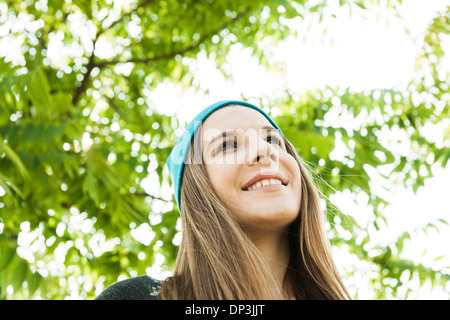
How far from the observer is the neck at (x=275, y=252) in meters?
1.13

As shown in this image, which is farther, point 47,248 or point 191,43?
point 191,43

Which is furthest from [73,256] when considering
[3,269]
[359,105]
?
[359,105]

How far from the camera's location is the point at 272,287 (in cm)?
105

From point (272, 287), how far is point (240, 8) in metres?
1.93

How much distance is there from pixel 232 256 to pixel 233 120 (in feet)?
1.35

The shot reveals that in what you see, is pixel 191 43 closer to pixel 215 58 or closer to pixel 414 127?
pixel 215 58

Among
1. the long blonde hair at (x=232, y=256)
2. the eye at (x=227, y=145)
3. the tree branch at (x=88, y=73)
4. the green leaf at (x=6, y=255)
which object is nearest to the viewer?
the long blonde hair at (x=232, y=256)

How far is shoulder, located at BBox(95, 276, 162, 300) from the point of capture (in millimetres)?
990

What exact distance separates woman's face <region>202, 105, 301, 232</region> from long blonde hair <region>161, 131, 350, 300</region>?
36mm

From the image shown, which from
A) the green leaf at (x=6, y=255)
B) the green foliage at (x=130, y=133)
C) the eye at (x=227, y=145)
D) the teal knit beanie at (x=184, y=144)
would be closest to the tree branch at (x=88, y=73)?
the green foliage at (x=130, y=133)

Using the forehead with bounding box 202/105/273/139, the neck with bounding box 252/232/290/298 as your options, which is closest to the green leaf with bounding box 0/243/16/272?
the forehead with bounding box 202/105/273/139

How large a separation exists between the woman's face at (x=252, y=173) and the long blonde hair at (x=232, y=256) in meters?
0.04

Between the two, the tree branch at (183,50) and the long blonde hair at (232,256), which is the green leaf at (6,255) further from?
the tree branch at (183,50)
